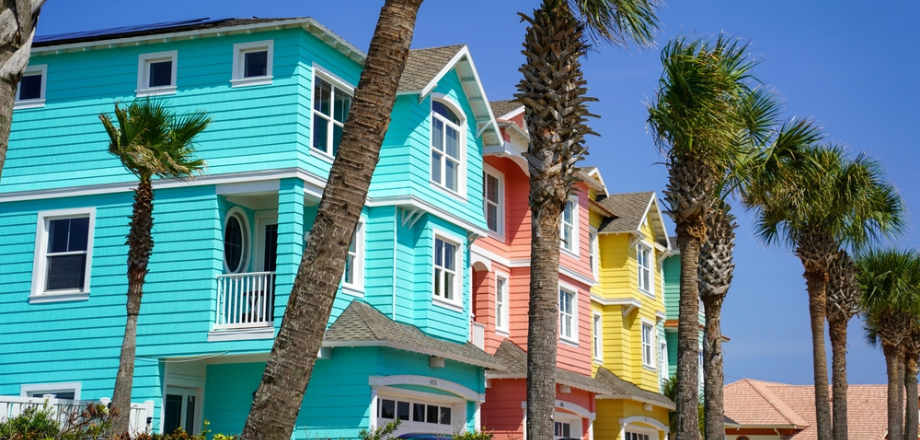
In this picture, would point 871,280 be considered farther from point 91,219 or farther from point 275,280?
point 91,219

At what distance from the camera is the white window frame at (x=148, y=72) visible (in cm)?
2353

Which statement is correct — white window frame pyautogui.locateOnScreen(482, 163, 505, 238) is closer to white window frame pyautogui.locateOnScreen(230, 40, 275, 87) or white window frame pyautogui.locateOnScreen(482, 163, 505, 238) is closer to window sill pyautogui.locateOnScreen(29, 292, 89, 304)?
white window frame pyautogui.locateOnScreen(230, 40, 275, 87)

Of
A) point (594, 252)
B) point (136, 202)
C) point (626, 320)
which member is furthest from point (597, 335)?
point (136, 202)

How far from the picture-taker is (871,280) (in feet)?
125

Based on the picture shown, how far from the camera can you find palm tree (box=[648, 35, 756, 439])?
21.0 metres

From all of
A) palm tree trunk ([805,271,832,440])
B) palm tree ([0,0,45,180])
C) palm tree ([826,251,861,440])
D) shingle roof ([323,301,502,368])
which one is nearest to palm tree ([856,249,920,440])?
palm tree ([826,251,861,440])

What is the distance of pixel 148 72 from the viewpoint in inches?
941

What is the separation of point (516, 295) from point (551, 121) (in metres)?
14.4

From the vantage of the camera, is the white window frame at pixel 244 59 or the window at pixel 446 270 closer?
the white window frame at pixel 244 59

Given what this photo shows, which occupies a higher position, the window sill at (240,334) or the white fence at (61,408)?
the window sill at (240,334)

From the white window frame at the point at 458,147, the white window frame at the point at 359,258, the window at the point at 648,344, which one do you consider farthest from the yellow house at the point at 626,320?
the white window frame at the point at 359,258

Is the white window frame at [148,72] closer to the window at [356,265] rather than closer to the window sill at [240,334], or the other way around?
the window at [356,265]

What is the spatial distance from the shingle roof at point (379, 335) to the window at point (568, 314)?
29.4 ft

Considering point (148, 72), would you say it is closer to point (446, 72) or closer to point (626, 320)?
point (446, 72)
